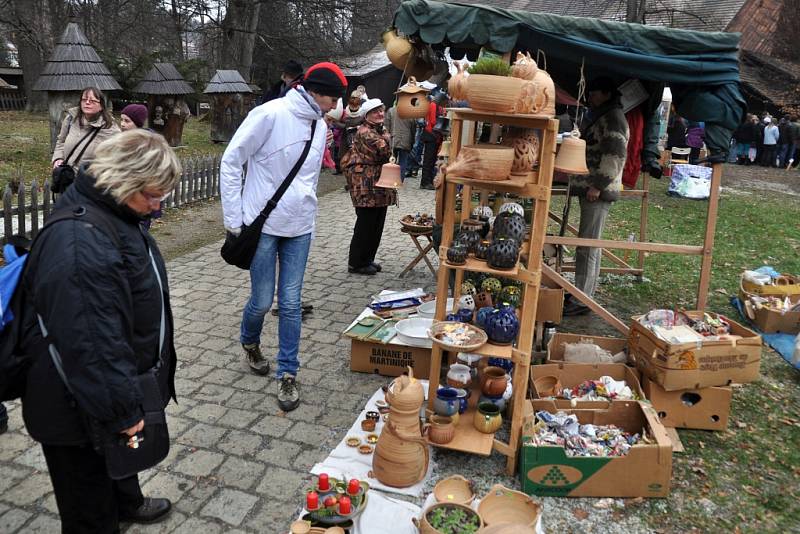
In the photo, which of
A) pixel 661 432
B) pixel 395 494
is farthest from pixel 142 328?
pixel 661 432

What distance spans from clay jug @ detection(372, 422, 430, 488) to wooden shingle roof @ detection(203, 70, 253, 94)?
51.0ft

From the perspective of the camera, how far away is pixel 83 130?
196 inches

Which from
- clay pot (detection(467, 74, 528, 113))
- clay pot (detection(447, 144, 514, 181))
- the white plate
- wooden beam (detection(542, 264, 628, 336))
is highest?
clay pot (detection(467, 74, 528, 113))

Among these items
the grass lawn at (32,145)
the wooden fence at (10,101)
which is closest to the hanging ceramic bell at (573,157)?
the grass lawn at (32,145)

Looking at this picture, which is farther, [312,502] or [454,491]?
[454,491]

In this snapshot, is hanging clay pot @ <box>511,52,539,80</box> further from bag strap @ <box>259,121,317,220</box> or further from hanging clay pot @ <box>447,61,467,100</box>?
bag strap @ <box>259,121,317,220</box>

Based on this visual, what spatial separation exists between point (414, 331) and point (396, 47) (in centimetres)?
210

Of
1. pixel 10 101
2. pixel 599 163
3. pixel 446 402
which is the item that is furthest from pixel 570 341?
pixel 10 101

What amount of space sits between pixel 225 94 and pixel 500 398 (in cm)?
1573

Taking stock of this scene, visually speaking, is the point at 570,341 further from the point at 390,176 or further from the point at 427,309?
the point at 390,176

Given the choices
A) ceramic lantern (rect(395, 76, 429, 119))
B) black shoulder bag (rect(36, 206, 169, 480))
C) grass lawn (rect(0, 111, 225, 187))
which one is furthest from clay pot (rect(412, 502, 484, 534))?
grass lawn (rect(0, 111, 225, 187))

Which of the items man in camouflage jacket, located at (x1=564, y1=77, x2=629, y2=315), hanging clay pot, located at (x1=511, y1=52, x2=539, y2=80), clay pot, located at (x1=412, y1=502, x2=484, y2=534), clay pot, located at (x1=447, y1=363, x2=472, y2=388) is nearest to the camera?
clay pot, located at (x1=412, y1=502, x2=484, y2=534)

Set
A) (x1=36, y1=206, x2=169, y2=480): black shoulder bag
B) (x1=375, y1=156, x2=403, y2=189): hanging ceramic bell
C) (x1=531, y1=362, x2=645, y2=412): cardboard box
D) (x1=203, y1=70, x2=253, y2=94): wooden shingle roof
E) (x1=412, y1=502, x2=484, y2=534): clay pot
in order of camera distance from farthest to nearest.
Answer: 1. (x1=203, y1=70, x2=253, y2=94): wooden shingle roof
2. (x1=375, y1=156, x2=403, y2=189): hanging ceramic bell
3. (x1=531, y1=362, x2=645, y2=412): cardboard box
4. (x1=412, y1=502, x2=484, y2=534): clay pot
5. (x1=36, y1=206, x2=169, y2=480): black shoulder bag

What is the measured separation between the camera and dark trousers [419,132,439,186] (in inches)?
465
